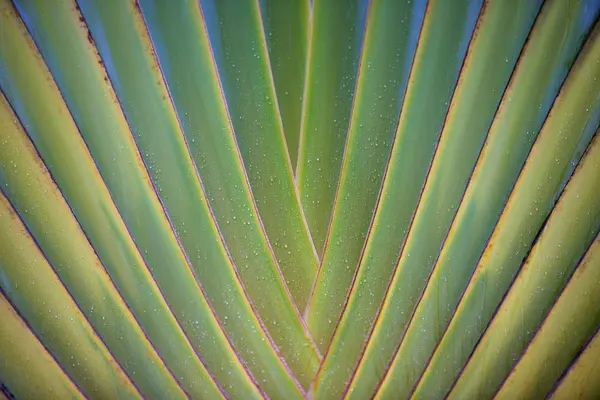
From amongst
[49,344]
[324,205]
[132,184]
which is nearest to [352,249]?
[324,205]

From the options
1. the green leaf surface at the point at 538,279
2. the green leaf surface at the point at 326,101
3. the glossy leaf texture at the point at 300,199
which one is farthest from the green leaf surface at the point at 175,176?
the green leaf surface at the point at 538,279

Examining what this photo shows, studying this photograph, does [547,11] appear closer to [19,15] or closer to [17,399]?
[19,15]

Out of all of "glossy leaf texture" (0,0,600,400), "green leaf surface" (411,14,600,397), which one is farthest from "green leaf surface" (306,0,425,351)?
"green leaf surface" (411,14,600,397)

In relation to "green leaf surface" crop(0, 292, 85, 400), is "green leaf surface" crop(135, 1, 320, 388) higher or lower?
higher

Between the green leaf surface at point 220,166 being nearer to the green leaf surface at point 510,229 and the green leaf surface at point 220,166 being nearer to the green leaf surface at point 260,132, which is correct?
the green leaf surface at point 260,132

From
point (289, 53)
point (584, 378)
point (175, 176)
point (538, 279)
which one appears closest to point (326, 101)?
point (289, 53)

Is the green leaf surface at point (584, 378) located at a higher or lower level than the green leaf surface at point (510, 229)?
lower

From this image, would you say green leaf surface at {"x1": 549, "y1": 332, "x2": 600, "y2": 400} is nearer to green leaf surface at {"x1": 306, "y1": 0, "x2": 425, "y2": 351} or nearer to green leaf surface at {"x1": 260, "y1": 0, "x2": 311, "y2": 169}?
green leaf surface at {"x1": 306, "y1": 0, "x2": 425, "y2": 351}

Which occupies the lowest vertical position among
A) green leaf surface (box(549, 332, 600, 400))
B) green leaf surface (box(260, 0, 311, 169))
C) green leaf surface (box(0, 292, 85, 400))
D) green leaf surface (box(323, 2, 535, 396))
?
green leaf surface (box(549, 332, 600, 400))

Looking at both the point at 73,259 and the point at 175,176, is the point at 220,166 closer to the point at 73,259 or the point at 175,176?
the point at 175,176
